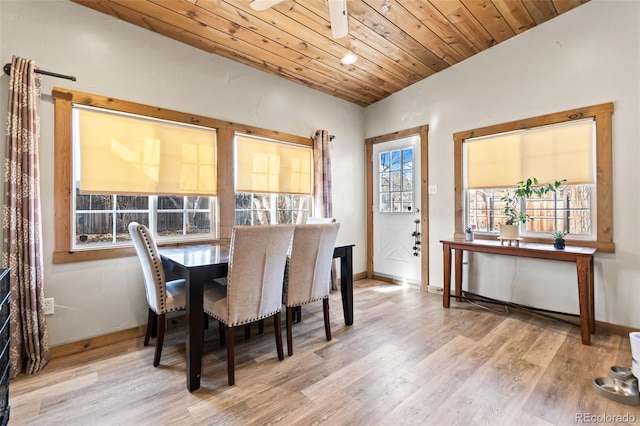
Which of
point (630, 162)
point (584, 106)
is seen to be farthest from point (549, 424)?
point (584, 106)

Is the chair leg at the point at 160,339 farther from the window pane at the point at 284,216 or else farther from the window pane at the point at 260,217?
the window pane at the point at 284,216

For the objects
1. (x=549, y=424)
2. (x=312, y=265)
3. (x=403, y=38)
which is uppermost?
(x=403, y=38)

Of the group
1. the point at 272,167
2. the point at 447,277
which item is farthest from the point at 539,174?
the point at 272,167

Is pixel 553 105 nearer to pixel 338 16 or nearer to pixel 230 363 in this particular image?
pixel 338 16

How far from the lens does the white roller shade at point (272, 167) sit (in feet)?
10.9

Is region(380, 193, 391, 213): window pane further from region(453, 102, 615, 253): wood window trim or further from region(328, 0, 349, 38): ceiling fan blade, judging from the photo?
region(328, 0, 349, 38): ceiling fan blade

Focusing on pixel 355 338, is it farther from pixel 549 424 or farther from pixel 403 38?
pixel 403 38

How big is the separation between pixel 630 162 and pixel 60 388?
4575 mm

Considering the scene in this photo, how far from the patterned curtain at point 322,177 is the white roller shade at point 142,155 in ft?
4.48

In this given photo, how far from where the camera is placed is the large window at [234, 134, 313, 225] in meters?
3.35

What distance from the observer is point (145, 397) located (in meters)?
1.74

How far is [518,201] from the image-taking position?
324cm

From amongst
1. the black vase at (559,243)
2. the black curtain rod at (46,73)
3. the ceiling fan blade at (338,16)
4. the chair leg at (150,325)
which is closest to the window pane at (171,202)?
the chair leg at (150,325)

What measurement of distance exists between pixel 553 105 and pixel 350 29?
213cm
